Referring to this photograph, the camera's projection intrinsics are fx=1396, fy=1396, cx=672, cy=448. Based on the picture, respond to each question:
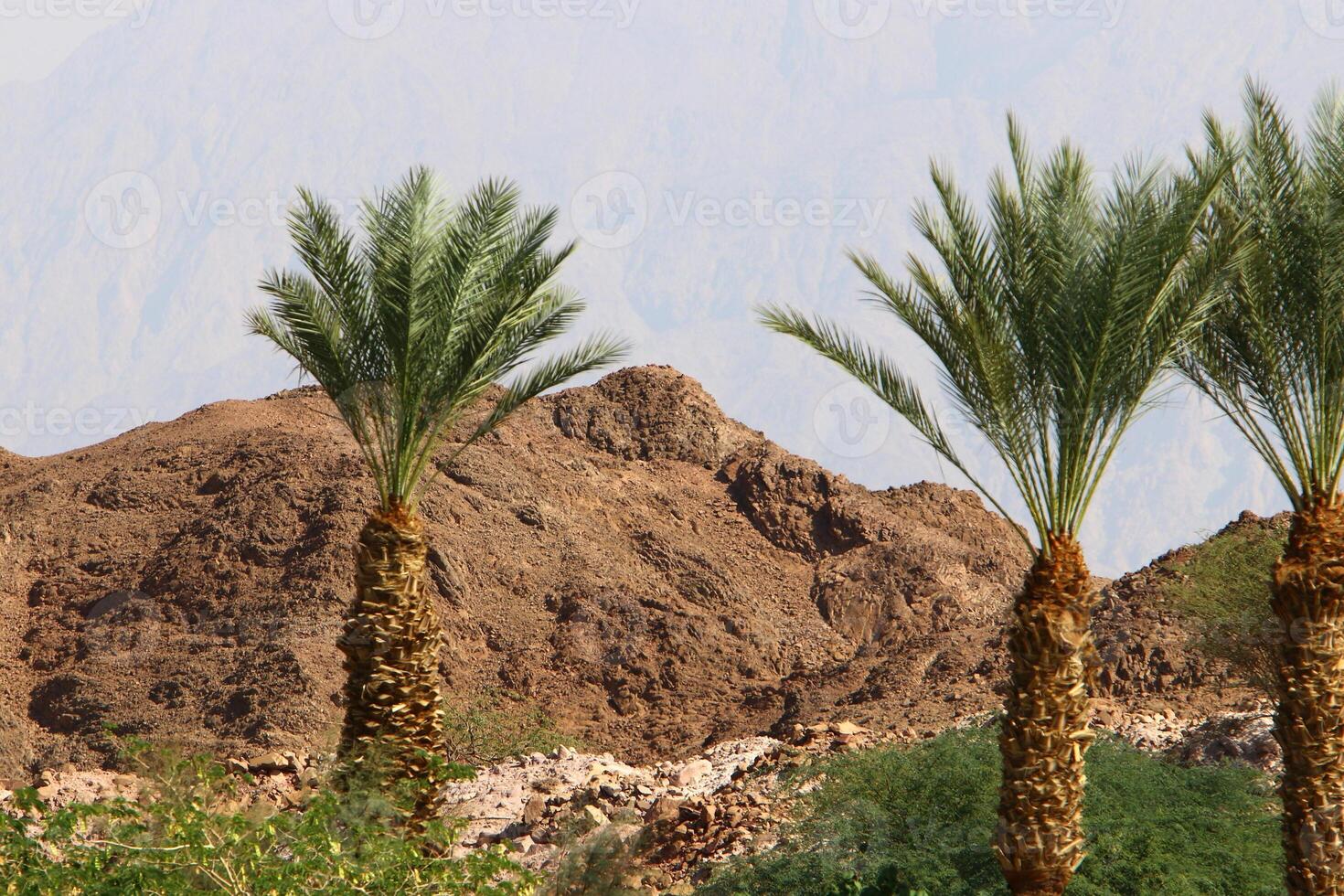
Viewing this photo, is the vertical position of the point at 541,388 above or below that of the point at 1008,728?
above

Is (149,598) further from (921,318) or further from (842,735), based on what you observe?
(921,318)

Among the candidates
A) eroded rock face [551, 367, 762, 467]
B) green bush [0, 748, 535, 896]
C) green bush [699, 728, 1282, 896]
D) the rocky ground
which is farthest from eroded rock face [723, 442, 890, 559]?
green bush [0, 748, 535, 896]

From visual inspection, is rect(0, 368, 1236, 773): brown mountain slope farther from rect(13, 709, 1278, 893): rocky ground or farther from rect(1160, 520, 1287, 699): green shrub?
rect(1160, 520, 1287, 699): green shrub

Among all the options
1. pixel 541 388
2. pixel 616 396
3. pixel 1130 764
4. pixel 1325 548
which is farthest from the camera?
pixel 616 396

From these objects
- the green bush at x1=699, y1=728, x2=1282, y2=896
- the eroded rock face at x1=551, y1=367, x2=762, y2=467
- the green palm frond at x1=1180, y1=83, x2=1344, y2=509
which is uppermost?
the eroded rock face at x1=551, y1=367, x2=762, y2=467

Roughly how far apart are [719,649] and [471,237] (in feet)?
53.5

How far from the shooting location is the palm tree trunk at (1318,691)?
11117 millimetres

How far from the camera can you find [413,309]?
13180mm

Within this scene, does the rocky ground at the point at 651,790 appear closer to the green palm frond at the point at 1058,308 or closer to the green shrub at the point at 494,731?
the green shrub at the point at 494,731

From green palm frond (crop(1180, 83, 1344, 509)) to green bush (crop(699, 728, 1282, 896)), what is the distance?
13.9ft

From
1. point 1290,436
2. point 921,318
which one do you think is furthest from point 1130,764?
point 921,318

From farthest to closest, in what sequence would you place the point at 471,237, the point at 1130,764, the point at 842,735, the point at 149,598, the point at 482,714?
the point at 149,598 < the point at 482,714 < the point at 842,735 < the point at 1130,764 < the point at 471,237

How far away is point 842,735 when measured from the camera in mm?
20891

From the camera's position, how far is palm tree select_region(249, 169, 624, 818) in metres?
13.3
